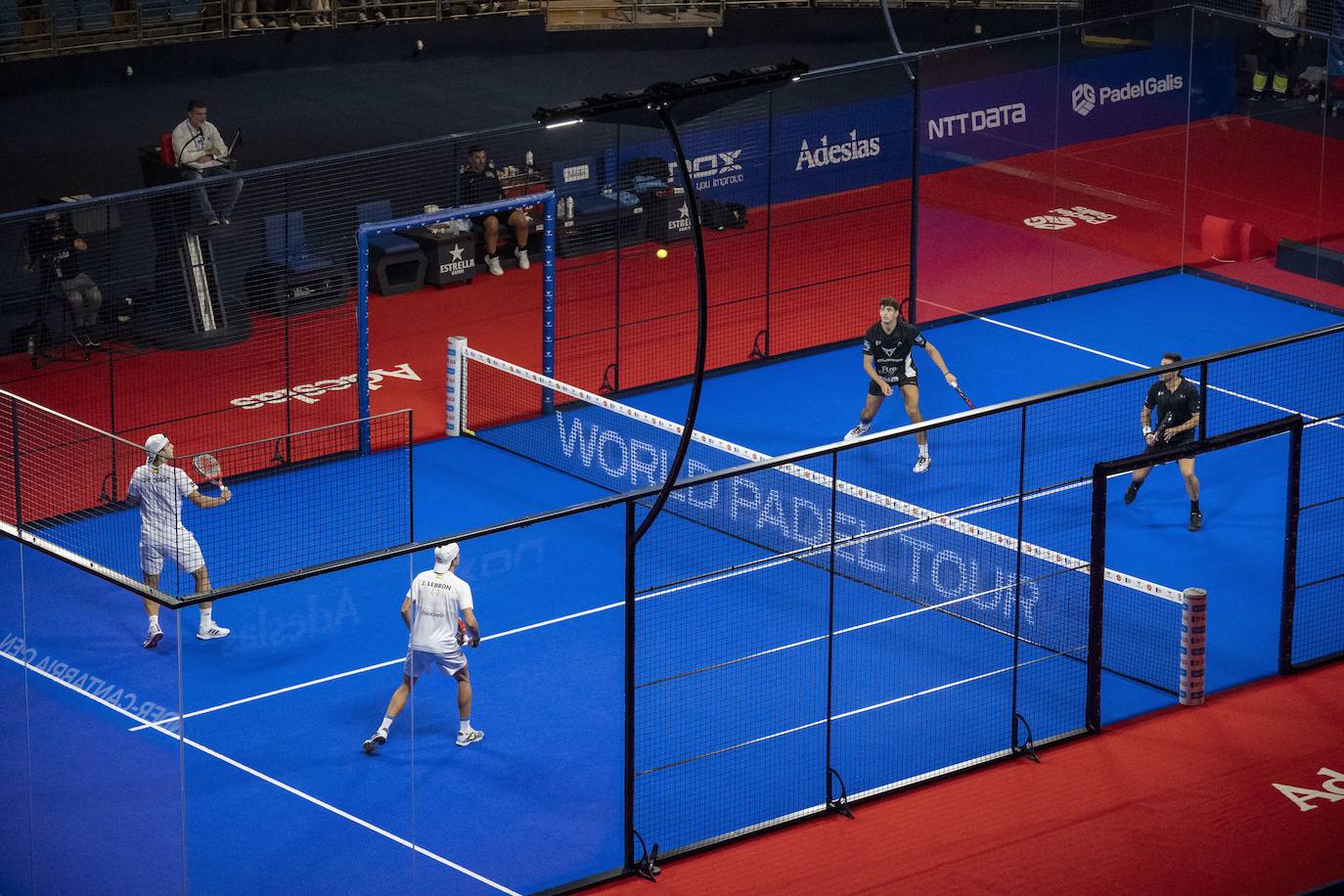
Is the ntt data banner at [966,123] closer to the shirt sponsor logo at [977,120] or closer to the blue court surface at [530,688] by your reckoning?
the shirt sponsor logo at [977,120]

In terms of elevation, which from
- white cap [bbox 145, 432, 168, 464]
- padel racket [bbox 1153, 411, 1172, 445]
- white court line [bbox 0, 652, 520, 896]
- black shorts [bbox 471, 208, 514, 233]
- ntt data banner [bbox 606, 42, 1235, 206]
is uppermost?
ntt data banner [bbox 606, 42, 1235, 206]

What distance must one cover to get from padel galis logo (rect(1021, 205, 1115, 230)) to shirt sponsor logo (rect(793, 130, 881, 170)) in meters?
2.39

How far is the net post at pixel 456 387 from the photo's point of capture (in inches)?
964

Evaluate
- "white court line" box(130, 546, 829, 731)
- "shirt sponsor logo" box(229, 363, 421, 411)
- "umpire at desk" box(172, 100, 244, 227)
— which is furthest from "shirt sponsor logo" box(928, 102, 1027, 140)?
"umpire at desk" box(172, 100, 244, 227)

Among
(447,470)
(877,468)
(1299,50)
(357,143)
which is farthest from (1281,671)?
(357,143)

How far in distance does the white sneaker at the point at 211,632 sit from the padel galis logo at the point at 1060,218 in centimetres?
1359

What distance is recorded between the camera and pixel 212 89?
100 feet

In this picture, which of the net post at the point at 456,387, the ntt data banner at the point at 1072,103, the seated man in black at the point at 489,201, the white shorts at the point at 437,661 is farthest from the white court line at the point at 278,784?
the ntt data banner at the point at 1072,103

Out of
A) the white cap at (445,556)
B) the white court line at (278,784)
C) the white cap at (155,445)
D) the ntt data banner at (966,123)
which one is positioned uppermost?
the ntt data banner at (966,123)

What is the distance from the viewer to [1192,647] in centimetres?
1862

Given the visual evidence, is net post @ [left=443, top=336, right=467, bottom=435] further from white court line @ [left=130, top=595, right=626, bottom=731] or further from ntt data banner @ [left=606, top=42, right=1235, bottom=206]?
white court line @ [left=130, top=595, right=626, bottom=731]

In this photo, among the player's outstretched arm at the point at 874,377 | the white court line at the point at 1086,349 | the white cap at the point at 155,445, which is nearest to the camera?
the white cap at the point at 155,445

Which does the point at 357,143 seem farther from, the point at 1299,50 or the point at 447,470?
the point at 1299,50

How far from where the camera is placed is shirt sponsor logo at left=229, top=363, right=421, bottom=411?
25.5 m
